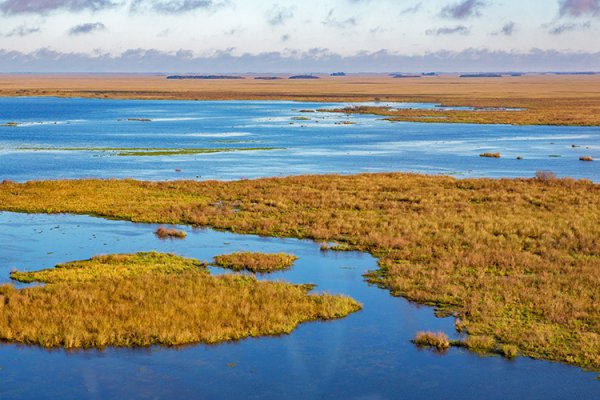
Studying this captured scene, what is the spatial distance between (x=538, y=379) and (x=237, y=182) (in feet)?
117

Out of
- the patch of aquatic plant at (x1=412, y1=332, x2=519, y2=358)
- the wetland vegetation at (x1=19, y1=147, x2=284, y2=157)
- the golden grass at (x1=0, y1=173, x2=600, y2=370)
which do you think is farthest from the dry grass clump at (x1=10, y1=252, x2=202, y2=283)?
the wetland vegetation at (x1=19, y1=147, x2=284, y2=157)

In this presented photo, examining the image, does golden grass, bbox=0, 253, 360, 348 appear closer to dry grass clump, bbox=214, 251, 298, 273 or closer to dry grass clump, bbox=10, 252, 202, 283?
dry grass clump, bbox=10, 252, 202, 283

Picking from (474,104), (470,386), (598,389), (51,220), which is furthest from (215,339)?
(474,104)

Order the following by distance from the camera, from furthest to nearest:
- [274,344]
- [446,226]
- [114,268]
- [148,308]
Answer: [446,226]
[114,268]
[148,308]
[274,344]

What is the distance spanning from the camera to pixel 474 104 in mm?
171625

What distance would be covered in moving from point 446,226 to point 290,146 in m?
48.8

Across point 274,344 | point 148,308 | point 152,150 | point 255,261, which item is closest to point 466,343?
point 274,344

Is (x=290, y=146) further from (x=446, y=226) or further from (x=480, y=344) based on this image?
(x=480, y=344)

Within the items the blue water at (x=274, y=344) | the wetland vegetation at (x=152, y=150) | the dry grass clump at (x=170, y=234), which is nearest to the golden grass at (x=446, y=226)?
the blue water at (x=274, y=344)

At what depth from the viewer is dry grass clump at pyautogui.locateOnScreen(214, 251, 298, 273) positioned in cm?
2958

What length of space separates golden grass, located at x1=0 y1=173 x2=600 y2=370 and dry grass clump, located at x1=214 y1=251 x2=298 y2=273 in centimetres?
388

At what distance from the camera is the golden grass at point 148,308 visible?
21.1m

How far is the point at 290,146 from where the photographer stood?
84.1 metres

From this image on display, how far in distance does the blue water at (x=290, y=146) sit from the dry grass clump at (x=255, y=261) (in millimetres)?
27542
